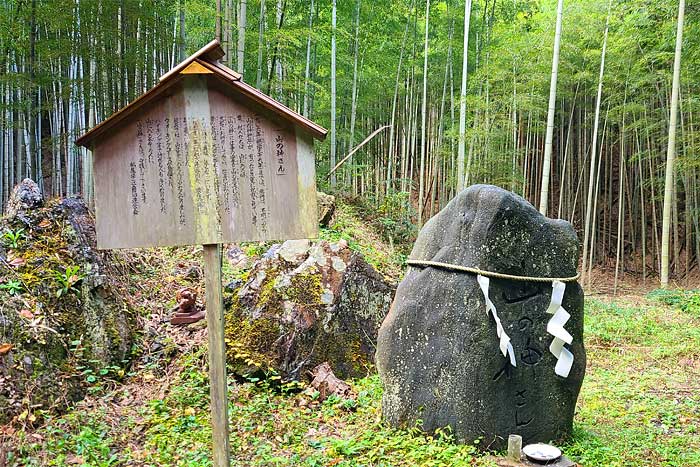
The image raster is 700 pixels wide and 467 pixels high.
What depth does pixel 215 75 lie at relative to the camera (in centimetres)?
227

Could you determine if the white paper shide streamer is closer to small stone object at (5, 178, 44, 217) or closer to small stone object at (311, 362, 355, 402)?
small stone object at (311, 362, 355, 402)

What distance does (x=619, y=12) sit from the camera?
419 inches

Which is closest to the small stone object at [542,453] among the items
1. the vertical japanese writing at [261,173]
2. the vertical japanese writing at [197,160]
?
the vertical japanese writing at [261,173]

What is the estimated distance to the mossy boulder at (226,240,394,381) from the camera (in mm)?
4449

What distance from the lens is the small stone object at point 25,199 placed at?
4.82m

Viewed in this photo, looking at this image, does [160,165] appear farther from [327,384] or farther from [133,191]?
[327,384]

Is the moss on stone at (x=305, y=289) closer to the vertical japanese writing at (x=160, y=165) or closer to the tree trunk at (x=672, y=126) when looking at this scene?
the vertical japanese writing at (x=160, y=165)

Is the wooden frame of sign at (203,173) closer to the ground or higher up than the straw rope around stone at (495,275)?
higher up

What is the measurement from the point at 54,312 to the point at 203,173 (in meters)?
2.60

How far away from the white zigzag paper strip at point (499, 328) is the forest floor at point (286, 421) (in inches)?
23.7

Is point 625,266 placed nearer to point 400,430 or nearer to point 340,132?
point 340,132

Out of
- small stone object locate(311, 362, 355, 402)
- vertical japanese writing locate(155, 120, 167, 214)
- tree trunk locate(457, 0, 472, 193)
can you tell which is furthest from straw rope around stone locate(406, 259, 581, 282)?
tree trunk locate(457, 0, 472, 193)

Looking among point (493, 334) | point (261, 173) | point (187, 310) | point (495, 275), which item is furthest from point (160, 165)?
point (187, 310)

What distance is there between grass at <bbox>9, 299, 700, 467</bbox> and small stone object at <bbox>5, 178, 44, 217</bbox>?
6.95 ft
